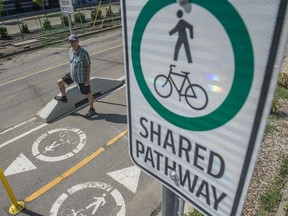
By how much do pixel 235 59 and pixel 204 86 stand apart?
0.16 metres

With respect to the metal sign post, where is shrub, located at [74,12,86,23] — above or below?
below

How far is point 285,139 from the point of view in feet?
19.5

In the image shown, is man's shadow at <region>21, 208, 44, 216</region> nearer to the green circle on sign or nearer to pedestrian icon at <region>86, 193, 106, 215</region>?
pedestrian icon at <region>86, 193, 106, 215</region>

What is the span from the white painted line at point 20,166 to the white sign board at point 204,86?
15.5 feet

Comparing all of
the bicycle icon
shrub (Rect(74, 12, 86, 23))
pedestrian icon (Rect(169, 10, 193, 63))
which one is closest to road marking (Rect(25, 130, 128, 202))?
the bicycle icon

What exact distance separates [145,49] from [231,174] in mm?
630

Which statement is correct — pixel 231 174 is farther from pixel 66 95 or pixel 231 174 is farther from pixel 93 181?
pixel 66 95

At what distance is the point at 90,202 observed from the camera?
177 inches

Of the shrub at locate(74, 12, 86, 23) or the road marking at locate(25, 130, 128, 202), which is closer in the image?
the road marking at locate(25, 130, 128, 202)

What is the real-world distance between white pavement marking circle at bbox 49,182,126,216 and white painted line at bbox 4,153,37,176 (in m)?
1.18

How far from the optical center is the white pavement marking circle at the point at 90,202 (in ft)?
14.2

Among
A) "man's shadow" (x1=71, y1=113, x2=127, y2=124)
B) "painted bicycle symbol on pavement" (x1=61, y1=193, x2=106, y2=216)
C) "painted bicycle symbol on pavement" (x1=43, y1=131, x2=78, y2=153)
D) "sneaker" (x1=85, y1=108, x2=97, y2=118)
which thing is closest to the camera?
"painted bicycle symbol on pavement" (x1=61, y1=193, x2=106, y2=216)

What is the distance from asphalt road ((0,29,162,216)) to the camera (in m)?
4.50

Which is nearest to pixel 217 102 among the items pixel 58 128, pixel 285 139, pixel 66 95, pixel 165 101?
pixel 165 101
